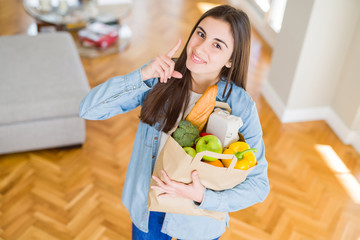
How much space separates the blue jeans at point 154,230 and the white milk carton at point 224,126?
1.77ft

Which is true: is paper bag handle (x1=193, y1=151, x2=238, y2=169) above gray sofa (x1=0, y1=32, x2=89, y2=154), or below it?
above

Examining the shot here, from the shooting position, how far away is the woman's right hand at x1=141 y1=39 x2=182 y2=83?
1476mm

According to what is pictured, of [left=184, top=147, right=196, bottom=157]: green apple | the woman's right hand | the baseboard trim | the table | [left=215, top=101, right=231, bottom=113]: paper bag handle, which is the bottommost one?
the baseboard trim

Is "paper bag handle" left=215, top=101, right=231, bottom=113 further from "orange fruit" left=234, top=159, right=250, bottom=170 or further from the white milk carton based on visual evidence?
"orange fruit" left=234, top=159, right=250, bottom=170

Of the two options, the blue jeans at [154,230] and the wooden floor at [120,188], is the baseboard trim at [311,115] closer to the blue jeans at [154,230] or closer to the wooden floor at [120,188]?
the wooden floor at [120,188]

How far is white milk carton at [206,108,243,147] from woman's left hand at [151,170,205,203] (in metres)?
0.16

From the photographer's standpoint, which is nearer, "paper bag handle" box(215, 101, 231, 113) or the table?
"paper bag handle" box(215, 101, 231, 113)

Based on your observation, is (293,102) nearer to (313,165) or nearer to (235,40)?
(313,165)

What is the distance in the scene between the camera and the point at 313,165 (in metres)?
3.31

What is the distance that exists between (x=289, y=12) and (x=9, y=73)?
2.25 metres

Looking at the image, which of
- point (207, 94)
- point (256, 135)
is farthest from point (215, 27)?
point (256, 135)

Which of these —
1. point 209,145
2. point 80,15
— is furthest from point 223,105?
point 80,15

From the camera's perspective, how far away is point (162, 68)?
149cm

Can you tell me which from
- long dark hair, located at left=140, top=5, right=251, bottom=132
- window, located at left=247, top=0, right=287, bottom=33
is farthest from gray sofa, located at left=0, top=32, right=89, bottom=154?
window, located at left=247, top=0, right=287, bottom=33
